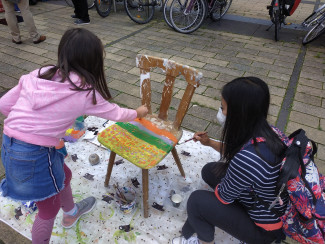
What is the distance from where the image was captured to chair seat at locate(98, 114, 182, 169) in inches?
66.7

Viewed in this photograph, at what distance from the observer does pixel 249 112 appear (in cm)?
125

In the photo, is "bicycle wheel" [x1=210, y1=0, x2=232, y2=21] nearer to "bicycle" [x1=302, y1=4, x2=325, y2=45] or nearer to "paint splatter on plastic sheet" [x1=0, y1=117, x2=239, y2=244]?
"bicycle" [x1=302, y1=4, x2=325, y2=45]

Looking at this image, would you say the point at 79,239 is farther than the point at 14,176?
Yes

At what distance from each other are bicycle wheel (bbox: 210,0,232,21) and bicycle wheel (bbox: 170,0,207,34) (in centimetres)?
60

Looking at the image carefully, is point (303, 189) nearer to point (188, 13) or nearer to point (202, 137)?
point (202, 137)

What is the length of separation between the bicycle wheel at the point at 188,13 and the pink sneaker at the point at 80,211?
428 cm

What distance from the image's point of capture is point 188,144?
8.47ft

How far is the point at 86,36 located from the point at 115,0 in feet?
20.0

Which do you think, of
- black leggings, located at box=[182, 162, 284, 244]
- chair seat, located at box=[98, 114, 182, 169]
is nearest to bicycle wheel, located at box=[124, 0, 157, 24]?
chair seat, located at box=[98, 114, 182, 169]

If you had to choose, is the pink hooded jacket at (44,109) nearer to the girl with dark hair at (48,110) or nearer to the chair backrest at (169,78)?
the girl with dark hair at (48,110)

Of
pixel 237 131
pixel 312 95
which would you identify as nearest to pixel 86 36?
pixel 237 131

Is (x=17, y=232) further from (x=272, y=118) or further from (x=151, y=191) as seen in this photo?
(x=272, y=118)

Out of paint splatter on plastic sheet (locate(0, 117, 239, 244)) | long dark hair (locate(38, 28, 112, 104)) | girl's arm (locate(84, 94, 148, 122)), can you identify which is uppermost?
long dark hair (locate(38, 28, 112, 104))

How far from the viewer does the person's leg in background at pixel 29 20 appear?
427 cm
